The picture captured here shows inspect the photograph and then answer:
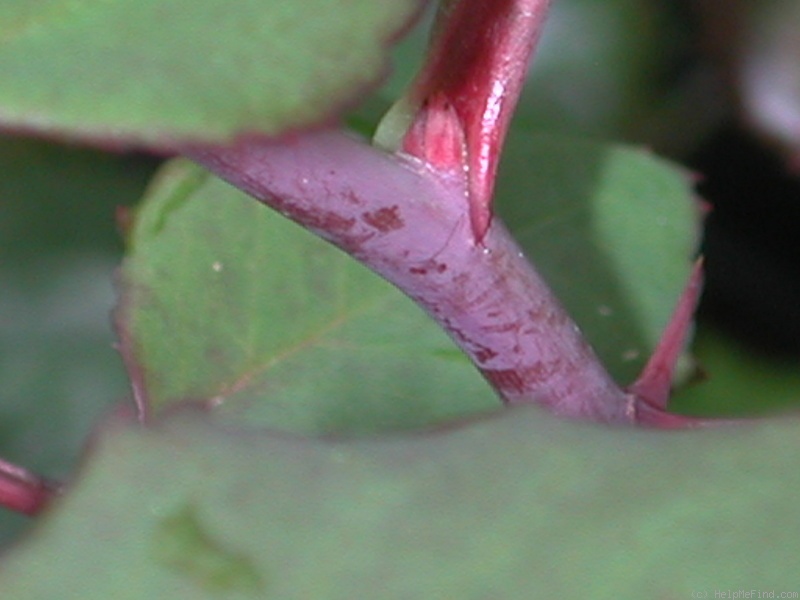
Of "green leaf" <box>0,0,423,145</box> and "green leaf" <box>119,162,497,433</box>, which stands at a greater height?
"green leaf" <box>0,0,423,145</box>

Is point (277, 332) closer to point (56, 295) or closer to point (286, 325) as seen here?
point (286, 325)

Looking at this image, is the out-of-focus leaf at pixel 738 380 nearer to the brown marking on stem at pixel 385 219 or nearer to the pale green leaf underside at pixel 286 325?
the pale green leaf underside at pixel 286 325

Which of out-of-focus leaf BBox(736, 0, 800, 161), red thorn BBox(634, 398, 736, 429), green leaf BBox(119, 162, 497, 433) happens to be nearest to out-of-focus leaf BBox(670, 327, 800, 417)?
out-of-focus leaf BBox(736, 0, 800, 161)

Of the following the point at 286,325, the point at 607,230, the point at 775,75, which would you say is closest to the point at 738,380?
the point at 775,75

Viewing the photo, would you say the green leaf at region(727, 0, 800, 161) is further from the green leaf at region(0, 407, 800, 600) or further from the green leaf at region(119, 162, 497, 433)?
the green leaf at region(0, 407, 800, 600)

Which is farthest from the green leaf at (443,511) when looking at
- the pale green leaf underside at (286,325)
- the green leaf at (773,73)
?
the green leaf at (773,73)

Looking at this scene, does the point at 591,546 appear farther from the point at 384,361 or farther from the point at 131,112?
the point at 384,361
